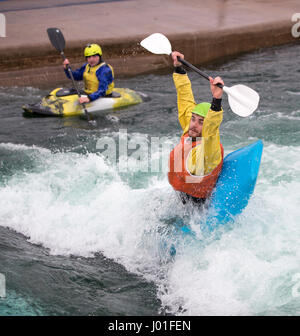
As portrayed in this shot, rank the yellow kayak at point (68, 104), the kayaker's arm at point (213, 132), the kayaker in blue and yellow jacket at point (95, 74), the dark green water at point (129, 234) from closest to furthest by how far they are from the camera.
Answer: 1. the kayaker's arm at point (213, 132)
2. the dark green water at point (129, 234)
3. the kayaker in blue and yellow jacket at point (95, 74)
4. the yellow kayak at point (68, 104)

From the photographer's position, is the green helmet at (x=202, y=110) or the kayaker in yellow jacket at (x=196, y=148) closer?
the kayaker in yellow jacket at (x=196, y=148)

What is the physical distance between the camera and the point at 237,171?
3.84m

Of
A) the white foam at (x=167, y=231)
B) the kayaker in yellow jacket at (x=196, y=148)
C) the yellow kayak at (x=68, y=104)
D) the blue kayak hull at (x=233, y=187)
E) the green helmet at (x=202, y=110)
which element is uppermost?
the green helmet at (x=202, y=110)

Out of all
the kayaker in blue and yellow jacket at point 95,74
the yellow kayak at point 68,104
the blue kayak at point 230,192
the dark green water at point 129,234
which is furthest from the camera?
the yellow kayak at point 68,104

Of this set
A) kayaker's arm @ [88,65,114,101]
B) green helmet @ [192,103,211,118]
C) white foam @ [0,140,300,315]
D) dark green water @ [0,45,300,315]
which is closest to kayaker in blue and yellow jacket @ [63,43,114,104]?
kayaker's arm @ [88,65,114,101]

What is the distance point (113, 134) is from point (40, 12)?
5394mm

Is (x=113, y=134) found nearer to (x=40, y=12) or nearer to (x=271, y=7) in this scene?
(x=40, y=12)

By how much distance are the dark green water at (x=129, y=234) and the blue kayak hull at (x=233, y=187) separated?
147 mm

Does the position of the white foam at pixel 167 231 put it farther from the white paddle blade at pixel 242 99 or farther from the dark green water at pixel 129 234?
the white paddle blade at pixel 242 99

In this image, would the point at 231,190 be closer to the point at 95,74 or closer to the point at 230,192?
the point at 230,192

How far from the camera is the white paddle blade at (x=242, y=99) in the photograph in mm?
3420

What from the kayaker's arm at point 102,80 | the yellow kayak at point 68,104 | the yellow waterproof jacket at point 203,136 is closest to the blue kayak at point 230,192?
the yellow waterproof jacket at point 203,136

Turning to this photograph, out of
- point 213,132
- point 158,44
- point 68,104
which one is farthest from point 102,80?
point 213,132

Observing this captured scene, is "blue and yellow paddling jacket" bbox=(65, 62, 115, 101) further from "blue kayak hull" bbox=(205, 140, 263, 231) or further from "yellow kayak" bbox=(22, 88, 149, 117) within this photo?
"blue kayak hull" bbox=(205, 140, 263, 231)
